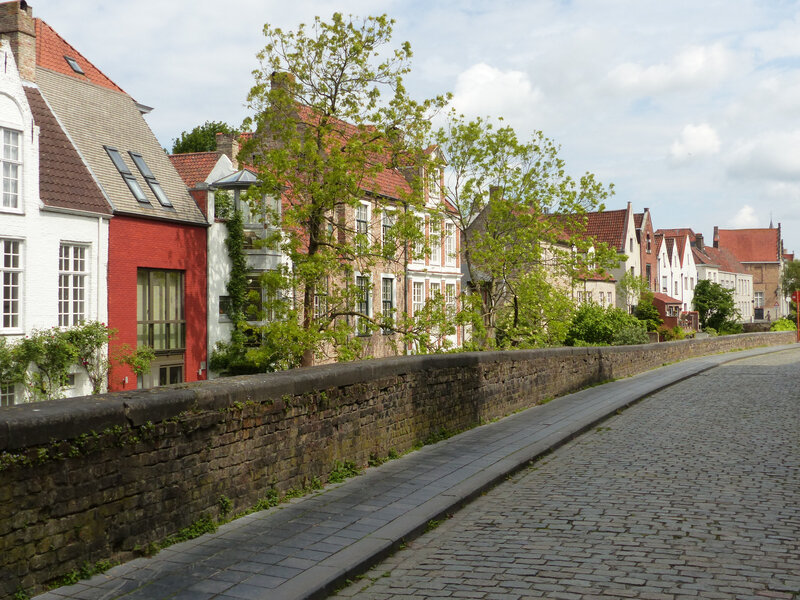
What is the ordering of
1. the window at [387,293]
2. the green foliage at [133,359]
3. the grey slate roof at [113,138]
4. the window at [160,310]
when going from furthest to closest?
the window at [387,293] → the window at [160,310] → the grey slate roof at [113,138] → the green foliage at [133,359]

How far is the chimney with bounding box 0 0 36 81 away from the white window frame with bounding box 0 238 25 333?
5.93 m

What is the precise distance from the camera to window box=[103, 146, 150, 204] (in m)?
26.4

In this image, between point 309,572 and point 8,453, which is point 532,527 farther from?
point 8,453

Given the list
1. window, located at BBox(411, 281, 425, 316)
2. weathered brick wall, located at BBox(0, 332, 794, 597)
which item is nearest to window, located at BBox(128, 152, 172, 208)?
window, located at BBox(411, 281, 425, 316)

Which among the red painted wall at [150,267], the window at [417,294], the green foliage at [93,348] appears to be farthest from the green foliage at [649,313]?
the green foliage at [93,348]

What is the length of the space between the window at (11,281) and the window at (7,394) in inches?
66.4

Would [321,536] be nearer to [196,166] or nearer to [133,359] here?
[133,359]

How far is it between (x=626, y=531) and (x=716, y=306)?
69235mm

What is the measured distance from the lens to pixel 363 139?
2222 centimetres

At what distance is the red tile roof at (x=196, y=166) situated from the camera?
3406cm

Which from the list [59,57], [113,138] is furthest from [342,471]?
[59,57]

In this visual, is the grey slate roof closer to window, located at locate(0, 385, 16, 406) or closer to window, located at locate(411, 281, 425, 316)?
window, located at locate(0, 385, 16, 406)

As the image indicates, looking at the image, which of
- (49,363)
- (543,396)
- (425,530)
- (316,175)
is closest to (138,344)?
(49,363)

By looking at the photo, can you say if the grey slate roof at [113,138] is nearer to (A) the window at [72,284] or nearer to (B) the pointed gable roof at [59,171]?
(B) the pointed gable roof at [59,171]
